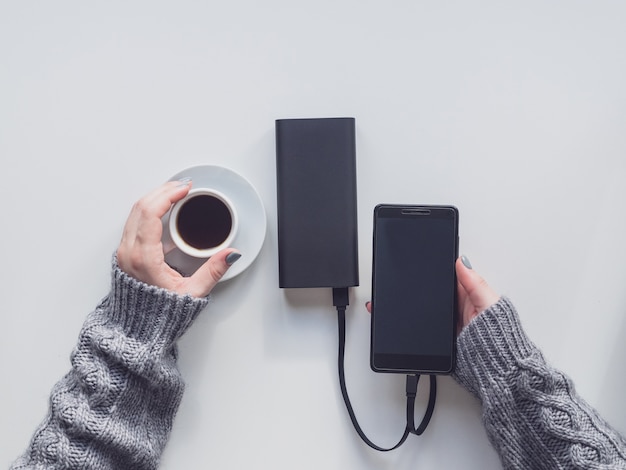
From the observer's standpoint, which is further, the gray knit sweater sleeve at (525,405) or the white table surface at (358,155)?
the white table surface at (358,155)

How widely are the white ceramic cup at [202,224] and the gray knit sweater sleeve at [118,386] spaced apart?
77 millimetres

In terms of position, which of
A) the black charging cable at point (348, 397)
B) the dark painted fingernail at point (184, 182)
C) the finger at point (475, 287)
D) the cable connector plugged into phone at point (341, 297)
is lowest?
the black charging cable at point (348, 397)

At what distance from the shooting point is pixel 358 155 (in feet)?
2.91

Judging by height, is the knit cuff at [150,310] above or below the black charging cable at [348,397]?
above

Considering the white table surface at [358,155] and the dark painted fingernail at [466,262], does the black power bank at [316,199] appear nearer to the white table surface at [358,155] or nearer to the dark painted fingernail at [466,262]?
the white table surface at [358,155]

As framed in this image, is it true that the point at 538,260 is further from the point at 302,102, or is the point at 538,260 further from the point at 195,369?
the point at 195,369

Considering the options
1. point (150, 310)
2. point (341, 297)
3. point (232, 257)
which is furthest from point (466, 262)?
→ point (150, 310)

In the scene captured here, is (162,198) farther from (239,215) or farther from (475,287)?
(475,287)

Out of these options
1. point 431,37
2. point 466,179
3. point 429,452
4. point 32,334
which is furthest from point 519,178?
point 32,334

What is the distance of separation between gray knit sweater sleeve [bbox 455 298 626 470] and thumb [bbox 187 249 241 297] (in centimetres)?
32

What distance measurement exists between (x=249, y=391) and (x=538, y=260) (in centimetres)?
44

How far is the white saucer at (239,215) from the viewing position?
0.86 metres

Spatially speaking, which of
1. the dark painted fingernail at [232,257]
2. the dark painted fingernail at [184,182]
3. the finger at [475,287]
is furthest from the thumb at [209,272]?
the finger at [475,287]

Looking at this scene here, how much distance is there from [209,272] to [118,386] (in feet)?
0.57
